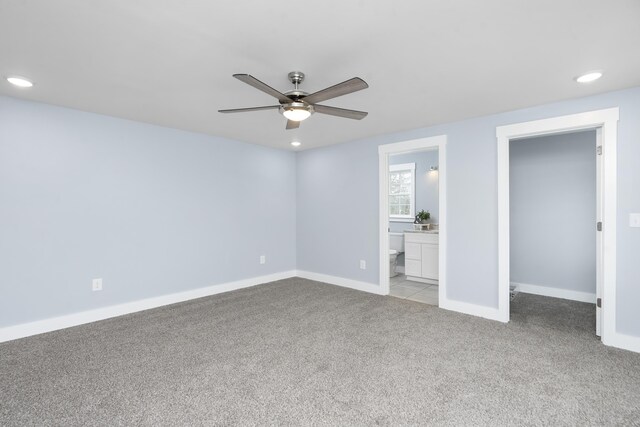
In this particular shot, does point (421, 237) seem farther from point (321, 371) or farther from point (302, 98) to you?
point (302, 98)

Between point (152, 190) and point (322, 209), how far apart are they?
2567mm

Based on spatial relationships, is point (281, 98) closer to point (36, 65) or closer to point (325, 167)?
point (36, 65)

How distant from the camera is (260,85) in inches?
74.5

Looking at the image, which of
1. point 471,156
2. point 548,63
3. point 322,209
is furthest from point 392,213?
point 548,63

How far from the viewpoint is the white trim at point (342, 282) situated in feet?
15.2

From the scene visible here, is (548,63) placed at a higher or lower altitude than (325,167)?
higher

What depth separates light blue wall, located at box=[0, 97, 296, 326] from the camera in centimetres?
306

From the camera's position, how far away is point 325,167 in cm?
525

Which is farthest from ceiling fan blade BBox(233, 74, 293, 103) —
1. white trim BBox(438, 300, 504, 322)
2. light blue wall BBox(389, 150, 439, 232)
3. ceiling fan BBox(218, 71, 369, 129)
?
light blue wall BBox(389, 150, 439, 232)

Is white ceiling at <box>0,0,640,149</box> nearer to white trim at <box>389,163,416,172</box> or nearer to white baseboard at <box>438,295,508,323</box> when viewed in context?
white baseboard at <box>438,295,508,323</box>

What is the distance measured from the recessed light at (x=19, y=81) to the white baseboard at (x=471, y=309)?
470 cm

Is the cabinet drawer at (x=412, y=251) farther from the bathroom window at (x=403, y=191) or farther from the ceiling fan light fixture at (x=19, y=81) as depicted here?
the ceiling fan light fixture at (x=19, y=81)

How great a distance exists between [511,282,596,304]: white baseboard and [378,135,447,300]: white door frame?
66.3 inches

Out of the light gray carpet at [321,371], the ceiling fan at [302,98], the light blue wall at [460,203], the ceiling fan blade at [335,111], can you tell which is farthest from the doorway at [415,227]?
the ceiling fan at [302,98]
